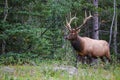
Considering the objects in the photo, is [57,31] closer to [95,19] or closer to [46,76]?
[95,19]

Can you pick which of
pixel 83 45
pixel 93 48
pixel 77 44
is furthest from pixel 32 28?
pixel 93 48

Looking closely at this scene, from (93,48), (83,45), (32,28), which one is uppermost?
(32,28)

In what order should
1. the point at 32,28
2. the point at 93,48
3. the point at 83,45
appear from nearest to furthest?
the point at 32,28, the point at 83,45, the point at 93,48

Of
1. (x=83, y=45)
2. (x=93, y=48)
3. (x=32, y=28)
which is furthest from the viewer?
(x=93, y=48)

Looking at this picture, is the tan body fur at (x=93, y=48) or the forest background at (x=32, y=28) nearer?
the forest background at (x=32, y=28)

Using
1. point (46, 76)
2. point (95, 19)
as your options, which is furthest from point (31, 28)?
point (46, 76)

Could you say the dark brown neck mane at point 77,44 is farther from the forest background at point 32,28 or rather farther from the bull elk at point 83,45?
the forest background at point 32,28

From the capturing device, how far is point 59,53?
14680 millimetres

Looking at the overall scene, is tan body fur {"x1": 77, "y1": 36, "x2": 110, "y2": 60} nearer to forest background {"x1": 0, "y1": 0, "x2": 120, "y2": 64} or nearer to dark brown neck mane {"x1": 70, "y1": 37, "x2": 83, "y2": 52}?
dark brown neck mane {"x1": 70, "y1": 37, "x2": 83, "y2": 52}

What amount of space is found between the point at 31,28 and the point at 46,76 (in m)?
6.76

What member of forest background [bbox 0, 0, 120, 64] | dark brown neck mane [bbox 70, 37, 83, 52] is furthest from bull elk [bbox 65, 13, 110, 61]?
forest background [bbox 0, 0, 120, 64]

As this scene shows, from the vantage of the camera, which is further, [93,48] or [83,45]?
[93,48]

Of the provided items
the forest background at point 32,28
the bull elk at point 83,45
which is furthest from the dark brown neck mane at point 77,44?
the forest background at point 32,28

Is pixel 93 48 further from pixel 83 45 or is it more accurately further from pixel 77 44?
pixel 77 44
